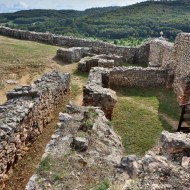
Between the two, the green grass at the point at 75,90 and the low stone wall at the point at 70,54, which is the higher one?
the low stone wall at the point at 70,54

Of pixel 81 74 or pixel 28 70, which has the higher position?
pixel 28 70

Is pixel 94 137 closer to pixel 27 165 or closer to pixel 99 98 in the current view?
pixel 27 165

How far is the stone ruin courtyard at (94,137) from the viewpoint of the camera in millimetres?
7180

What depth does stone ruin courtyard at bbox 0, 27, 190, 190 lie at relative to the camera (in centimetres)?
718

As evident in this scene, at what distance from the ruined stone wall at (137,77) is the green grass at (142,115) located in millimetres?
493

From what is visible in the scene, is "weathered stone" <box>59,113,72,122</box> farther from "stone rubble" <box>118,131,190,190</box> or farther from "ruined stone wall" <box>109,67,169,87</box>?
"ruined stone wall" <box>109,67,169,87</box>

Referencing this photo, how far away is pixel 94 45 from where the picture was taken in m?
28.8

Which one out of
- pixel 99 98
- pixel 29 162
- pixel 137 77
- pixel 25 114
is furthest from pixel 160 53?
pixel 29 162

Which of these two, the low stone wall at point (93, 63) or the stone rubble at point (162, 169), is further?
the low stone wall at point (93, 63)

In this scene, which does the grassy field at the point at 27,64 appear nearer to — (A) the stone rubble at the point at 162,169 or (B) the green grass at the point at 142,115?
(B) the green grass at the point at 142,115

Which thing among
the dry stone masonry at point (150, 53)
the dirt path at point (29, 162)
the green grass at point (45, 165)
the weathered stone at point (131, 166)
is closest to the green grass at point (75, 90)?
the dirt path at point (29, 162)

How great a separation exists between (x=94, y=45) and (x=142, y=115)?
46.4 ft

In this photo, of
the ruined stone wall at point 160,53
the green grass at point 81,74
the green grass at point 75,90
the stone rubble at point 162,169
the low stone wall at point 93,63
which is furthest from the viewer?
the low stone wall at point 93,63

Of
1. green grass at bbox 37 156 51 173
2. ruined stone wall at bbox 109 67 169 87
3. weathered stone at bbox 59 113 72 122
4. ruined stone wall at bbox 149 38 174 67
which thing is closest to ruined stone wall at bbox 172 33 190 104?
ruined stone wall at bbox 109 67 169 87
